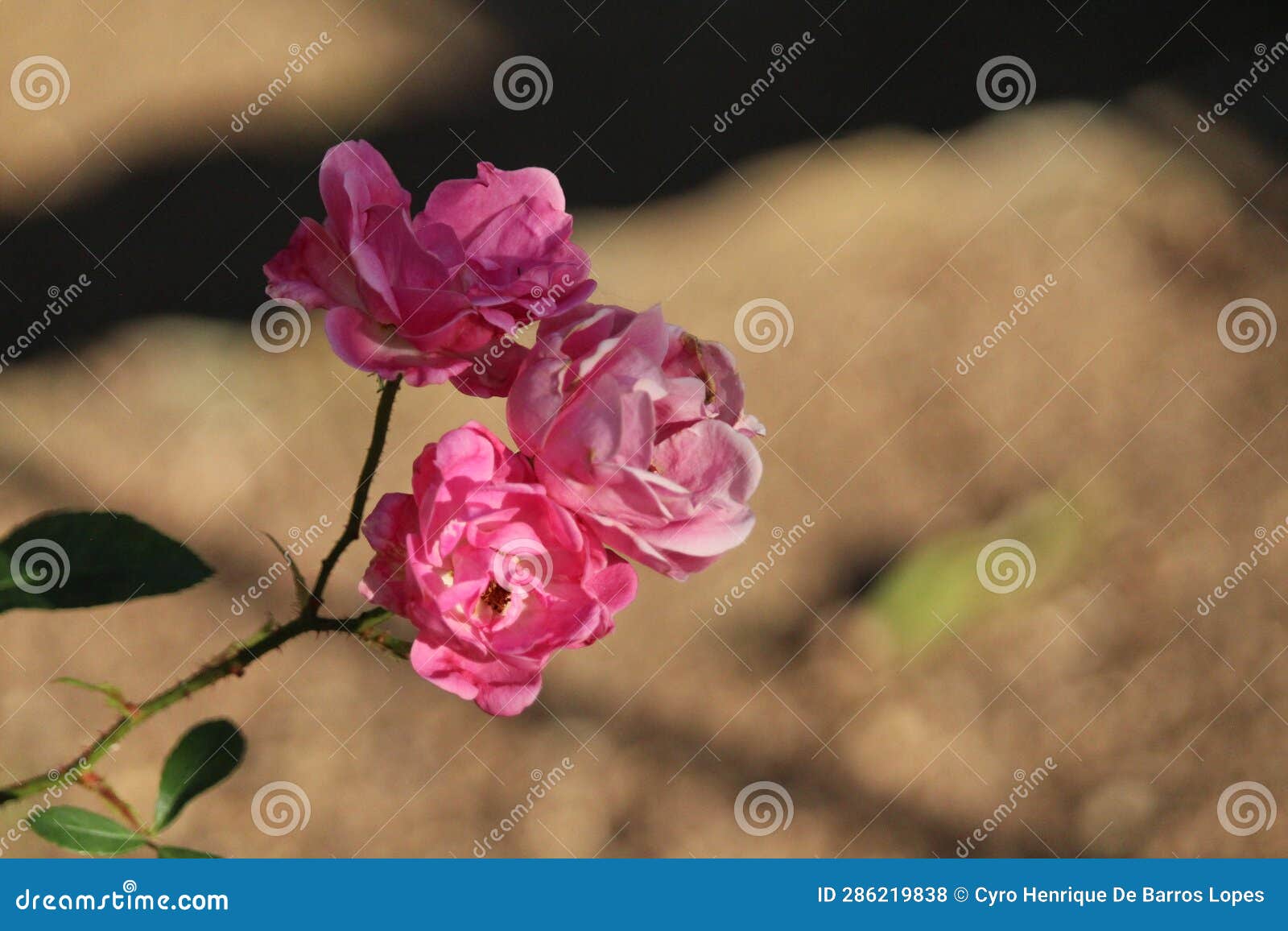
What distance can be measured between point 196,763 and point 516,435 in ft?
1.55

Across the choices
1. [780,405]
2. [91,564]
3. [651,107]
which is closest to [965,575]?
[780,405]

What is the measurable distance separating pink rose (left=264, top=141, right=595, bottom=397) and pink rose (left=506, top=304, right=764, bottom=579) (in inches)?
1.5

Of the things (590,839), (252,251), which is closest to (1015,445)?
(590,839)

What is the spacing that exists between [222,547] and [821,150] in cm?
121

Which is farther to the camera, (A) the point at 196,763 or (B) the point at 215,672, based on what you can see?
(A) the point at 196,763

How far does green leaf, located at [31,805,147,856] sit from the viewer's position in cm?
88

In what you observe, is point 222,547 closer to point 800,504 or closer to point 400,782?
point 400,782

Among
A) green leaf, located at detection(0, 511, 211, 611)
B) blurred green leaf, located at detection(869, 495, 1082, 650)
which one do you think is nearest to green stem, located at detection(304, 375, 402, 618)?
green leaf, located at detection(0, 511, 211, 611)

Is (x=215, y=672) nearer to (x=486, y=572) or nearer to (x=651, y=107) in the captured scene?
(x=486, y=572)

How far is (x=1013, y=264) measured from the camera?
6.54 feet

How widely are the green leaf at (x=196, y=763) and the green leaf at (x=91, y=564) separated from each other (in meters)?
0.16

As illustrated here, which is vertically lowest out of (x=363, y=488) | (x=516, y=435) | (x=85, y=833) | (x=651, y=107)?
(x=85, y=833)

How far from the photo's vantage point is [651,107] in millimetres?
1912

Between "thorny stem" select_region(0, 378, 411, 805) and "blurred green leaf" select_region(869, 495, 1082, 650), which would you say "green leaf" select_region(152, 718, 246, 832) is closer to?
"thorny stem" select_region(0, 378, 411, 805)
